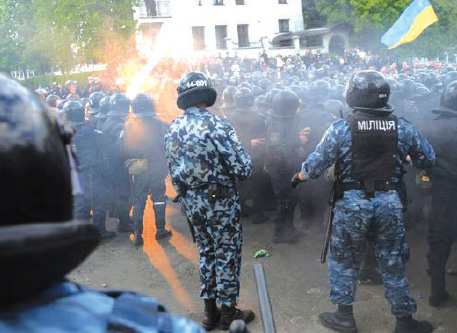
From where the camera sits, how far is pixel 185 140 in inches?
171

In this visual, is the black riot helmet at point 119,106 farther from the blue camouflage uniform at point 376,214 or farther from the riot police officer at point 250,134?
the blue camouflage uniform at point 376,214

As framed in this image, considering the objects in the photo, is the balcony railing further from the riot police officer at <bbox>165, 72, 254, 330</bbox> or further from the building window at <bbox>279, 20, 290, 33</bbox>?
the riot police officer at <bbox>165, 72, 254, 330</bbox>

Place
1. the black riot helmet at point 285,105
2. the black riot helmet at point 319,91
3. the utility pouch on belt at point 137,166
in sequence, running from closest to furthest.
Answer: the black riot helmet at point 285,105
the utility pouch on belt at point 137,166
the black riot helmet at point 319,91

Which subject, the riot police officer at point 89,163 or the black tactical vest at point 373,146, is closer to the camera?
the black tactical vest at point 373,146

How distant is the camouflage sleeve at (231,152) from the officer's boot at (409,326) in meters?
1.72

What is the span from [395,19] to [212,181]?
22.8 meters

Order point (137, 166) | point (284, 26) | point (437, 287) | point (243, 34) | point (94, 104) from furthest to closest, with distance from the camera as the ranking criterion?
point (284, 26)
point (243, 34)
point (94, 104)
point (137, 166)
point (437, 287)

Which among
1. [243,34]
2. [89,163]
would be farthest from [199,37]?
[89,163]

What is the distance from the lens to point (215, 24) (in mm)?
42375

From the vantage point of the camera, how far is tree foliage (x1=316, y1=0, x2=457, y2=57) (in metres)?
21.5

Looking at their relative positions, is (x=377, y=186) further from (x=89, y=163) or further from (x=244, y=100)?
(x=89, y=163)

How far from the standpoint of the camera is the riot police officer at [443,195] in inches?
185

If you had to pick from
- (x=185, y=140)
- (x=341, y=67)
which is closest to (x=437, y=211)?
(x=185, y=140)

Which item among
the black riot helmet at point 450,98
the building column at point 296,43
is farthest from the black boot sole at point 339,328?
the building column at point 296,43
